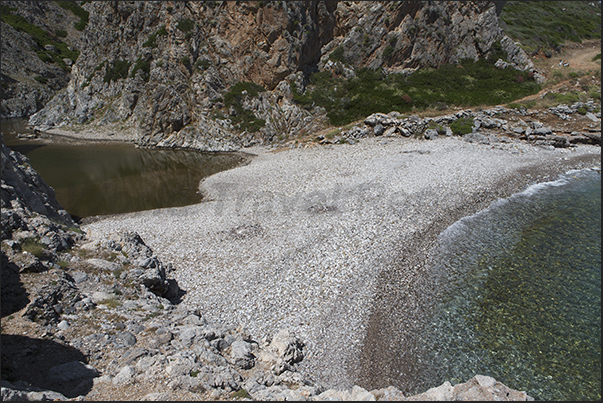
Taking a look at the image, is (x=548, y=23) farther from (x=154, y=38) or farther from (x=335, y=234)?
(x=335, y=234)

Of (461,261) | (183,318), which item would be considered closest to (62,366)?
(183,318)

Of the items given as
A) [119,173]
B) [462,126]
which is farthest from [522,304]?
[119,173]

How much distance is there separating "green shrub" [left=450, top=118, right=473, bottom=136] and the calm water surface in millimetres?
24735

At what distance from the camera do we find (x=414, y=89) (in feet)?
149

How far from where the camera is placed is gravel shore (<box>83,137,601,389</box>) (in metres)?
11.7

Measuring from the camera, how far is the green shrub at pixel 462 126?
34.8 meters

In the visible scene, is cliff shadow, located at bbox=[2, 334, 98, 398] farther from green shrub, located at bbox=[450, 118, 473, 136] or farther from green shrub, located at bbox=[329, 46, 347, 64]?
green shrub, located at bbox=[329, 46, 347, 64]

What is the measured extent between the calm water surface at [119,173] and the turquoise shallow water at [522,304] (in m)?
19.9

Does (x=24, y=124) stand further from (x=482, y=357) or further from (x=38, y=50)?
(x=482, y=357)

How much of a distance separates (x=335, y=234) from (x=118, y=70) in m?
61.8

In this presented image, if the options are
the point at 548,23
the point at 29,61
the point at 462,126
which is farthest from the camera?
the point at 29,61

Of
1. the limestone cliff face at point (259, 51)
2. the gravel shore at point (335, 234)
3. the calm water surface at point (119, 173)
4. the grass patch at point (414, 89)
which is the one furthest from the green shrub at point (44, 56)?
the gravel shore at point (335, 234)

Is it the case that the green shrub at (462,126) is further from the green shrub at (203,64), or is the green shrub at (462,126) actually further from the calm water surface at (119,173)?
the green shrub at (203,64)

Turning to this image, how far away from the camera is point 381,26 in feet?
162
